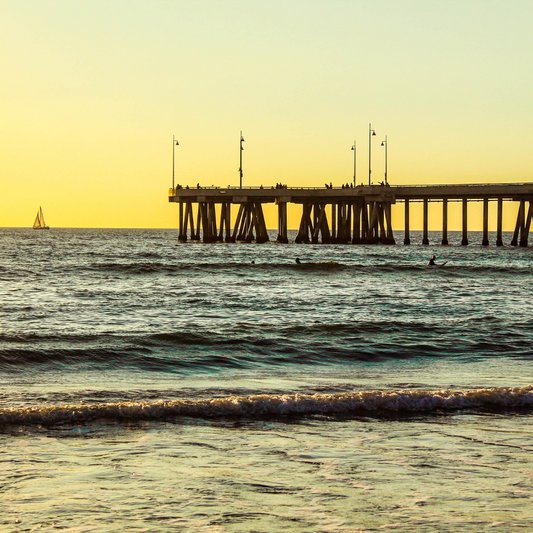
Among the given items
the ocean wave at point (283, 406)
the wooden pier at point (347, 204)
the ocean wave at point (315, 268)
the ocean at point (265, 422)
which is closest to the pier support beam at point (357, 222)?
the wooden pier at point (347, 204)

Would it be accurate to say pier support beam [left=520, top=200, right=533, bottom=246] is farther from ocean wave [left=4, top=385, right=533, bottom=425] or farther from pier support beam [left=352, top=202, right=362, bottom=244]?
ocean wave [left=4, top=385, right=533, bottom=425]

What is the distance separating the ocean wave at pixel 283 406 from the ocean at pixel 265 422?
1.0 inches

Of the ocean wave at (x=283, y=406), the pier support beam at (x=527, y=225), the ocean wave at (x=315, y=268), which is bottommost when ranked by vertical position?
the ocean wave at (x=315, y=268)

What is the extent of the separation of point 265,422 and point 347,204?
75211 millimetres

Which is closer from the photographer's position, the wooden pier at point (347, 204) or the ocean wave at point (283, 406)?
the ocean wave at point (283, 406)

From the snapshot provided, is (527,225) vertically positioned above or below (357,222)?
below

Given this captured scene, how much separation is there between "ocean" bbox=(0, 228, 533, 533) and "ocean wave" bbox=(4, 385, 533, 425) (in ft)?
0.08

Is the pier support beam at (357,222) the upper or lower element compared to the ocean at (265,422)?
upper

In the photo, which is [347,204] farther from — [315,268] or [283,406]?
[283,406]

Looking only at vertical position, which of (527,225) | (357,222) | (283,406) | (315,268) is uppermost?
(357,222)

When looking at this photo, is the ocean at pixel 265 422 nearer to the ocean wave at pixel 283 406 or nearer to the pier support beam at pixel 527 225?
the ocean wave at pixel 283 406

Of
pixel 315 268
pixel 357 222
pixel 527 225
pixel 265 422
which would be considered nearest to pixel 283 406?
pixel 265 422

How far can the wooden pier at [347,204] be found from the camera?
74.1m

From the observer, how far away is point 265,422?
32.9 feet
